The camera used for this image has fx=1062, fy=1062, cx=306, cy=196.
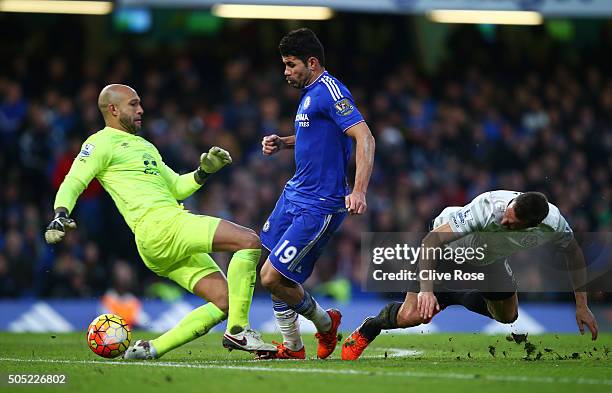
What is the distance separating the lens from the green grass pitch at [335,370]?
591cm

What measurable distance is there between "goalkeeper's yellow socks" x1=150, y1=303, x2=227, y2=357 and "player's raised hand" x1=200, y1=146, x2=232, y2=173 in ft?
3.92

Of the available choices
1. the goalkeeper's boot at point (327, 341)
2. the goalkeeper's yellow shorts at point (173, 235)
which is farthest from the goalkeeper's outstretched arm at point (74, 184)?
the goalkeeper's boot at point (327, 341)

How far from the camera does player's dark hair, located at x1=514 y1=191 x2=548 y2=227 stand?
7.05 metres

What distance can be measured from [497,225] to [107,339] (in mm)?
2899

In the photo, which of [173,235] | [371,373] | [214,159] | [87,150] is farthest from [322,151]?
[371,373]

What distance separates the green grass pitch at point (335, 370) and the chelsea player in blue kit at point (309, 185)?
51 cm

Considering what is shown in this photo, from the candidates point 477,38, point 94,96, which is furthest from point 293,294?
point 477,38

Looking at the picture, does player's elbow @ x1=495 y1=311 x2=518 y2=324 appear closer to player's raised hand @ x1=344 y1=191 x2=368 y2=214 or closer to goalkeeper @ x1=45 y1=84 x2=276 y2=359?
player's raised hand @ x1=344 y1=191 x2=368 y2=214

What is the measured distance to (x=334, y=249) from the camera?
15.0 metres

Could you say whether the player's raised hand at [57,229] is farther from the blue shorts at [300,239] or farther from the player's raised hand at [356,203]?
the player's raised hand at [356,203]

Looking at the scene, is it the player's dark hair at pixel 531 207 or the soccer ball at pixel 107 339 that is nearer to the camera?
the player's dark hair at pixel 531 207

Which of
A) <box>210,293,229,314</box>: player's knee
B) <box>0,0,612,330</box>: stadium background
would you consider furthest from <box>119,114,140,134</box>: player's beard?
<box>0,0,612,330</box>: stadium background

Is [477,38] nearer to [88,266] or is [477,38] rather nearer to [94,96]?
[94,96]

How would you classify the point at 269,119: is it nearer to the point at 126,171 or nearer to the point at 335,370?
the point at 126,171
